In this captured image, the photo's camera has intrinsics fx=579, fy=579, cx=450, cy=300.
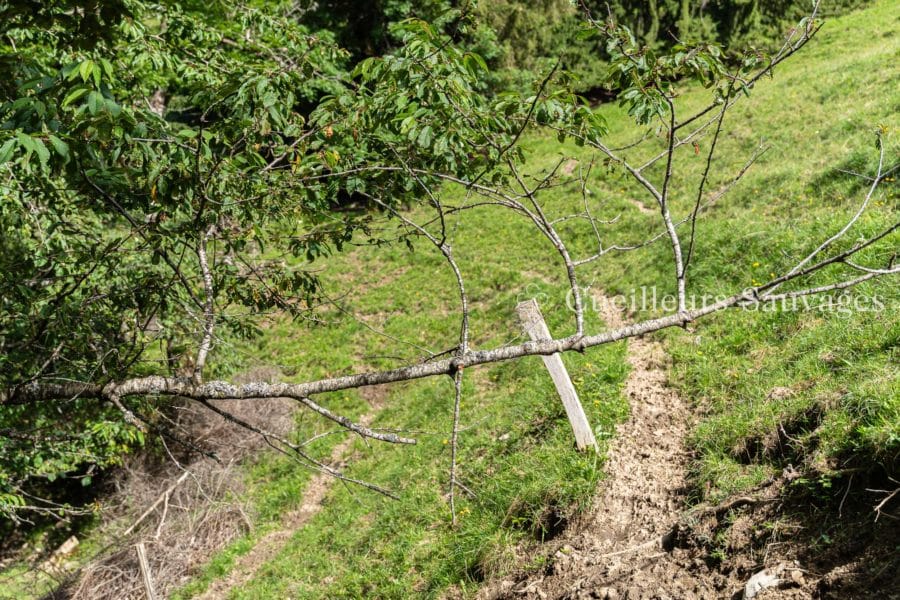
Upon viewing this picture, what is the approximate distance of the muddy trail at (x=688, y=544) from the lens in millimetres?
3037

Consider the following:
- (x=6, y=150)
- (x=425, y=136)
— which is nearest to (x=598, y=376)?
(x=425, y=136)

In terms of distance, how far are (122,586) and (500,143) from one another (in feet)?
A: 22.9

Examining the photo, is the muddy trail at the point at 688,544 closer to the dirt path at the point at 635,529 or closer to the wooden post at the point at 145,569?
the dirt path at the point at 635,529

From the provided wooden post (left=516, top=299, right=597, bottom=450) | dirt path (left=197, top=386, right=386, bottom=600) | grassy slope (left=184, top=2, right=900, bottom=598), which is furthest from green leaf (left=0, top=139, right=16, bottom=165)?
dirt path (left=197, top=386, right=386, bottom=600)

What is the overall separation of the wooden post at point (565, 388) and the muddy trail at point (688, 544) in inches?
11.4

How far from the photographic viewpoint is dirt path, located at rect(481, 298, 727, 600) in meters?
3.61

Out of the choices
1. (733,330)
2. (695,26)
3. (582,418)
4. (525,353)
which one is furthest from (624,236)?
(695,26)

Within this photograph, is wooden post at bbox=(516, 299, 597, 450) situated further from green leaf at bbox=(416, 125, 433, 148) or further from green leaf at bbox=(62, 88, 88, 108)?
green leaf at bbox=(62, 88, 88, 108)

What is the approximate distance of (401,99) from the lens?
2.84 metres

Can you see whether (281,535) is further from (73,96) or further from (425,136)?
(73,96)

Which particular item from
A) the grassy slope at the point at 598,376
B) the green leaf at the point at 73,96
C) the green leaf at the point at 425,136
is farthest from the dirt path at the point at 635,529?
the green leaf at the point at 73,96

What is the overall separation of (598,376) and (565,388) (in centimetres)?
115

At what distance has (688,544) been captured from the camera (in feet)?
12.3

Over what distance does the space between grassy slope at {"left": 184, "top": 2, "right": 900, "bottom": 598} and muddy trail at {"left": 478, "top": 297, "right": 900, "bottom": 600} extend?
0.23 m
